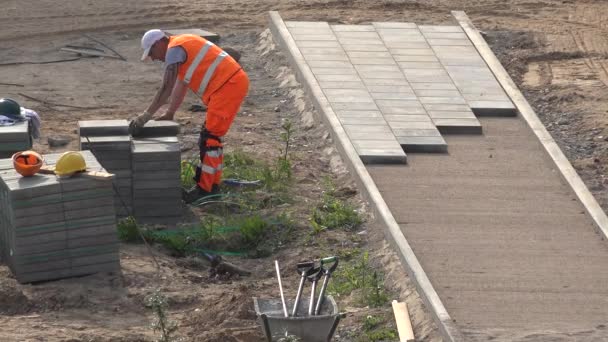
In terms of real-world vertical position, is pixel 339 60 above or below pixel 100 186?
below

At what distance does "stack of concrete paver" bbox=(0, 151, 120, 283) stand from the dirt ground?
14 centimetres

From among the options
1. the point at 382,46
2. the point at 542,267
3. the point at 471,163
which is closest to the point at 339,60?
the point at 382,46

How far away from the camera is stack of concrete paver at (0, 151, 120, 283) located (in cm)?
1070

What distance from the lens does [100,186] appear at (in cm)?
1085

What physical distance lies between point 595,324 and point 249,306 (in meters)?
2.66

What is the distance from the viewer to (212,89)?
1307cm

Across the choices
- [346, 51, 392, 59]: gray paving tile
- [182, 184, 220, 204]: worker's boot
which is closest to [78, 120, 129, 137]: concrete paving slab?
[182, 184, 220, 204]: worker's boot

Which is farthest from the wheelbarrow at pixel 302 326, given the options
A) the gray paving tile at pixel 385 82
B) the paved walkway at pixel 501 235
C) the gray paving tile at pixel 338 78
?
the gray paving tile at pixel 338 78

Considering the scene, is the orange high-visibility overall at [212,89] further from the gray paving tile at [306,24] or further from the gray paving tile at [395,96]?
the gray paving tile at [306,24]

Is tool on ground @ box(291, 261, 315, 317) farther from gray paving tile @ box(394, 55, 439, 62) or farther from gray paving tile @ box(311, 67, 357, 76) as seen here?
gray paving tile @ box(394, 55, 439, 62)

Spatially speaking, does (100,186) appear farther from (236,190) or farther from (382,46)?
(382,46)

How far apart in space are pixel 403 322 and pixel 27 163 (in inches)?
132

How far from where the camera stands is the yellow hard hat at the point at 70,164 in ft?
35.4

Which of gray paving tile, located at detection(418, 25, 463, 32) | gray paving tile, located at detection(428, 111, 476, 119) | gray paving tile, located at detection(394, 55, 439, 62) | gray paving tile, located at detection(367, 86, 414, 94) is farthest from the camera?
gray paving tile, located at detection(418, 25, 463, 32)
